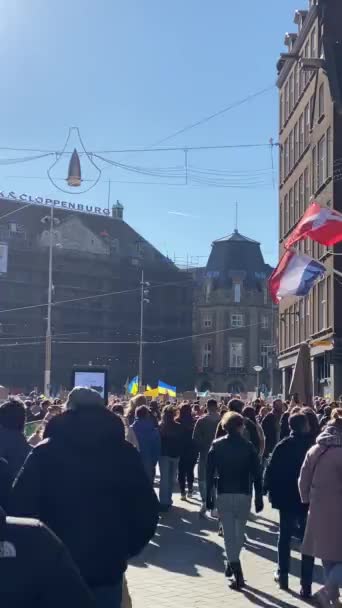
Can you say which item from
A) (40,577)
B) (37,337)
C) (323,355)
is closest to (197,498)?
(40,577)

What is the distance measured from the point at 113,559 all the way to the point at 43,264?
71.8 m

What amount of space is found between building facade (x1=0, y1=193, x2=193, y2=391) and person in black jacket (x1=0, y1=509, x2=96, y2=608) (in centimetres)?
6804

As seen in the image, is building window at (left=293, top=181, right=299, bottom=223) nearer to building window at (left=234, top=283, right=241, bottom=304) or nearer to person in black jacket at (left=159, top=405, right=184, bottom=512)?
person in black jacket at (left=159, top=405, right=184, bottom=512)

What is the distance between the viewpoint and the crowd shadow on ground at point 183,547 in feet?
33.2

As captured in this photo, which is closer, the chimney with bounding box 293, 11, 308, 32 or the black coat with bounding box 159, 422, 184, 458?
the black coat with bounding box 159, 422, 184, 458

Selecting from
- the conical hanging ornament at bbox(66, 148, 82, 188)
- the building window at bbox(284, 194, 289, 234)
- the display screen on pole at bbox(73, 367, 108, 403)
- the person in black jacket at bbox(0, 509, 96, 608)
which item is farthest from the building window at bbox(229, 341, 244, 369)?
the person in black jacket at bbox(0, 509, 96, 608)

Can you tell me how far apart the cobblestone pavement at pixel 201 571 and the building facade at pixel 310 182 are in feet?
52.7

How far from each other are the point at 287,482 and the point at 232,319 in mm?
80821

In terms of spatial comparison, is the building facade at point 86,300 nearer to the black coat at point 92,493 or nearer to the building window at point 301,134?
the building window at point 301,134

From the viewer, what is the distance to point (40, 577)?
7.99 ft

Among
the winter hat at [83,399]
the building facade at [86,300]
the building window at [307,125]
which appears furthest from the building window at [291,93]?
the winter hat at [83,399]

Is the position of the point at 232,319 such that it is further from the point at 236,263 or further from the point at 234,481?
the point at 234,481

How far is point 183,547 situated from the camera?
1131 centimetres

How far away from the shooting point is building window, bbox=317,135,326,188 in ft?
120
